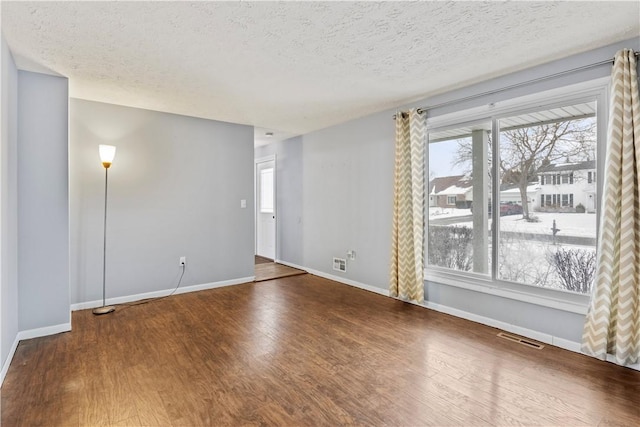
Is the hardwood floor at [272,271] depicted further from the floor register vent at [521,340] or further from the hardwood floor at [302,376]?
the floor register vent at [521,340]

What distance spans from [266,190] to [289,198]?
1044 millimetres

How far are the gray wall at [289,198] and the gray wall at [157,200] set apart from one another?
3.61 feet

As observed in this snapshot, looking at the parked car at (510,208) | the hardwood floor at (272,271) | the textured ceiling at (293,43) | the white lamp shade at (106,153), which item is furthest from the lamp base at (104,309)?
the parked car at (510,208)

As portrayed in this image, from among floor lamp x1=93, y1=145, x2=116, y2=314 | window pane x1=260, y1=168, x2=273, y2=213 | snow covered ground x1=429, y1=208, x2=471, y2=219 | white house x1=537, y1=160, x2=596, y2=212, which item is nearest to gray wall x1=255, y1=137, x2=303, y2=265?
window pane x1=260, y1=168, x2=273, y2=213

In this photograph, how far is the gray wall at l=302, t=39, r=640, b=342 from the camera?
278cm

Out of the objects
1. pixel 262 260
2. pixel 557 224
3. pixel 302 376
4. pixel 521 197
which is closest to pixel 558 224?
pixel 557 224

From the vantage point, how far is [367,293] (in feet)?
14.5

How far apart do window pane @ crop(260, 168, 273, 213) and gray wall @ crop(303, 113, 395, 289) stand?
1331 millimetres

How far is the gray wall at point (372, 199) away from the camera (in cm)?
278

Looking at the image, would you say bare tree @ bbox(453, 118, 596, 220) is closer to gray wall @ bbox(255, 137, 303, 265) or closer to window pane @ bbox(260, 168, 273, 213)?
gray wall @ bbox(255, 137, 303, 265)

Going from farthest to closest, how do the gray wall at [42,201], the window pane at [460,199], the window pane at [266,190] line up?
the window pane at [266,190], the window pane at [460,199], the gray wall at [42,201]

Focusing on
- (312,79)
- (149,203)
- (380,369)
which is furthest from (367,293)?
(149,203)

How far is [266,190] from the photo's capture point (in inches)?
276

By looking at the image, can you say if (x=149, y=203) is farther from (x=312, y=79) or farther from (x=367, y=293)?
(x=367, y=293)
